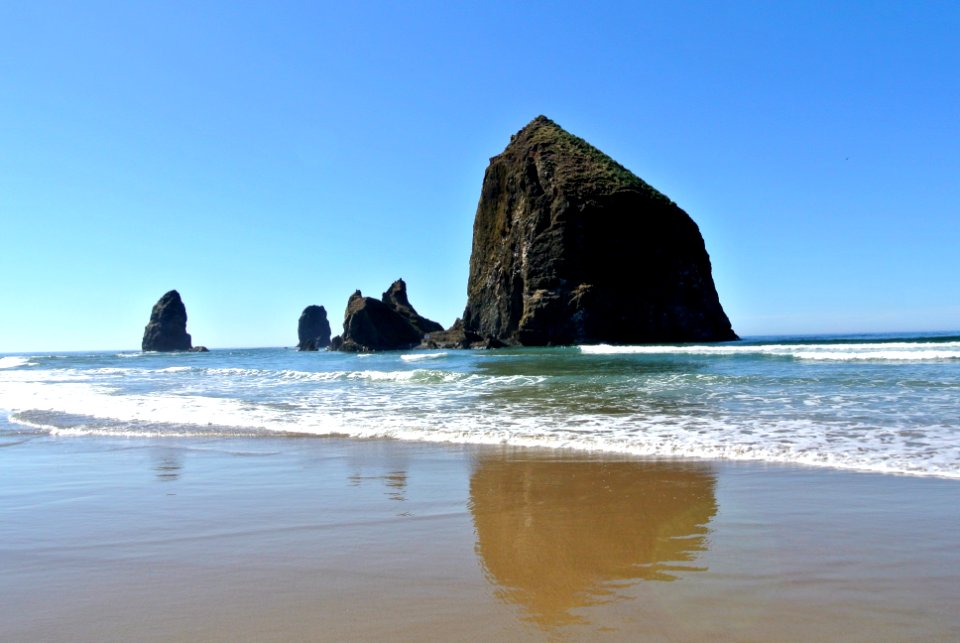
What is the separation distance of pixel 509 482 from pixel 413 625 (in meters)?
3.07

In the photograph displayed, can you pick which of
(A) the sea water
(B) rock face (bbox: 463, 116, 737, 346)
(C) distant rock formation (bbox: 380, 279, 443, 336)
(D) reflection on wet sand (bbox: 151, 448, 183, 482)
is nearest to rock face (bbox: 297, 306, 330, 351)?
(C) distant rock formation (bbox: 380, 279, 443, 336)

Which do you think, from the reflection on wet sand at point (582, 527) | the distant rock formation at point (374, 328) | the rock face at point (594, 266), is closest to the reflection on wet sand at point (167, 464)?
the reflection on wet sand at point (582, 527)

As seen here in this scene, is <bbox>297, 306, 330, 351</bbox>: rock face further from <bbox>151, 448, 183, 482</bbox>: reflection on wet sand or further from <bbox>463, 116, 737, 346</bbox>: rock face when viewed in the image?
<bbox>151, 448, 183, 482</bbox>: reflection on wet sand

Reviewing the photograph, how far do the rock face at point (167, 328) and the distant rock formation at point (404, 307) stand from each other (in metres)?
62.0

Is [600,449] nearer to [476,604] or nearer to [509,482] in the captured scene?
[509,482]

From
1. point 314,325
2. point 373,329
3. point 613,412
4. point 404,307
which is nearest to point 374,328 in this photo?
point 373,329

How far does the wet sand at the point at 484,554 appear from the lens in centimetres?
274

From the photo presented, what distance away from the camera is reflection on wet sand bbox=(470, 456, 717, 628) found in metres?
3.16

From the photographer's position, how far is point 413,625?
2.71 m

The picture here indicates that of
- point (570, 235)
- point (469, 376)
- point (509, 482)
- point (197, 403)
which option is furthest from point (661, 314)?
point (509, 482)

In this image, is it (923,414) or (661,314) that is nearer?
(923,414)

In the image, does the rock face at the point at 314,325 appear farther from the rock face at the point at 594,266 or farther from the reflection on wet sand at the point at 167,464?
the reflection on wet sand at the point at 167,464

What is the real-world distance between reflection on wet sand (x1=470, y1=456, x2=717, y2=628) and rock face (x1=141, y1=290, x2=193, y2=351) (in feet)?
442

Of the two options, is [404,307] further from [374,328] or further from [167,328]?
[167,328]
